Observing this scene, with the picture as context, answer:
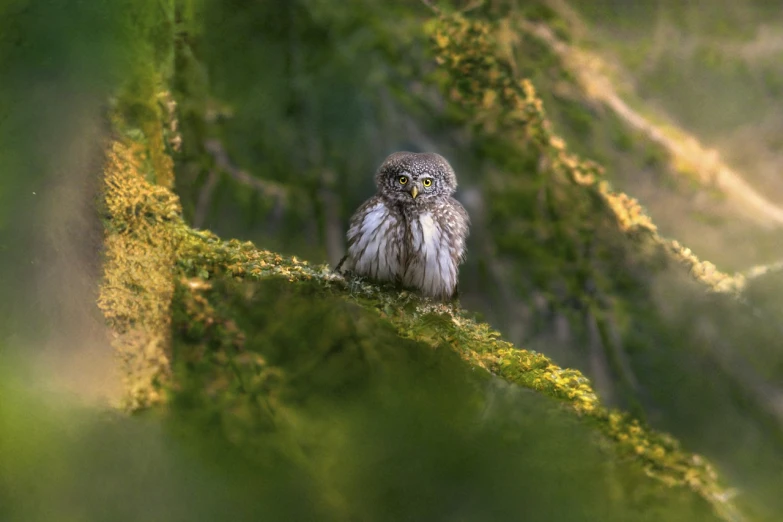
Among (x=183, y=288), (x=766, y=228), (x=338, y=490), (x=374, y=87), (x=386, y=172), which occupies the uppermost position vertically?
(x=374, y=87)

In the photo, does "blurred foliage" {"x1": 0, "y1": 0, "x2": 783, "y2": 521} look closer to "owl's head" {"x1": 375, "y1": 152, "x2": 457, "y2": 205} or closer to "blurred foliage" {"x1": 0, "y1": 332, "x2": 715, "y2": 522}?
"blurred foliage" {"x1": 0, "y1": 332, "x2": 715, "y2": 522}

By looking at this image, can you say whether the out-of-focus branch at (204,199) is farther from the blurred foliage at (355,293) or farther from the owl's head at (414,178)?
the owl's head at (414,178)

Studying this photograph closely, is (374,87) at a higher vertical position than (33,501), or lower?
higher

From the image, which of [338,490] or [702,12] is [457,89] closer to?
[702,12]

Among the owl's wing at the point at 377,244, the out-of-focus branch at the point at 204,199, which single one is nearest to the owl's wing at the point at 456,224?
the owl's wing at the point at 377,244

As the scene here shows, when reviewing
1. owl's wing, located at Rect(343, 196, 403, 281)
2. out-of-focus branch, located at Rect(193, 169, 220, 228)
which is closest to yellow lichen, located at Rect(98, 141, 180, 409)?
out-of-focus branch, located at Rect(193, 169, 220, 228)

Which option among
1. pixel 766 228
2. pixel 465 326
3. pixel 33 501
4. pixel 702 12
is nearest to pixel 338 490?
pixel 465 326

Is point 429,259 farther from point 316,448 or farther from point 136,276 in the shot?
point 136,276
